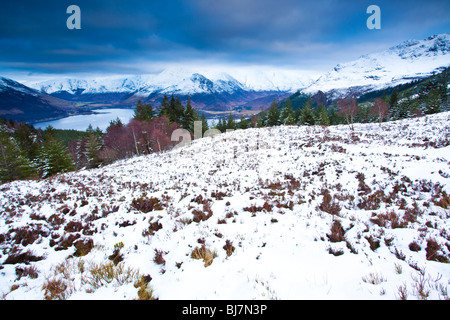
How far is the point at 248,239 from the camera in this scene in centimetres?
514

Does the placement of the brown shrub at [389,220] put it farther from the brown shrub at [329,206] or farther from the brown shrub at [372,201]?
the brown shrub at [329,206]

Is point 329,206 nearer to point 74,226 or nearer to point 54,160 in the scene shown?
point 74,226

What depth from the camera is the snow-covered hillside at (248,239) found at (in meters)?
3.52

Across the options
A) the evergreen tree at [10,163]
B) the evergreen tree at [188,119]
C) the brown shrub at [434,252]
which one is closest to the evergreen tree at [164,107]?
the evergreen tree at [188,119]

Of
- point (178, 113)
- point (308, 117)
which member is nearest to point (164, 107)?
point (178, 113)

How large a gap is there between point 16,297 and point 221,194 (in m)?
6.73

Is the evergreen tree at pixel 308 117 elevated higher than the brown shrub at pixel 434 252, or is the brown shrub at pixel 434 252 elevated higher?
the evergreen tree at pixel 308 117

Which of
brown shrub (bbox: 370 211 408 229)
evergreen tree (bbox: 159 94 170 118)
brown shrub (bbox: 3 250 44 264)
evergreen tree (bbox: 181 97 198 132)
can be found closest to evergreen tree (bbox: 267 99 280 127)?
evergreen tree (bbox: 181 97 198 132)

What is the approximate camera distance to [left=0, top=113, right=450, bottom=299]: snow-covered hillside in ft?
11.5

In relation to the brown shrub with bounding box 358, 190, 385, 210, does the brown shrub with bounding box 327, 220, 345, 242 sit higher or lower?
lower

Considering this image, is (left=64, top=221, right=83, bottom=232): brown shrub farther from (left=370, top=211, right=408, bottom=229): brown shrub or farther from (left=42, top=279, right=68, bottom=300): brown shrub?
(left=370, top=211, right=408, bottom=229): brown shrub

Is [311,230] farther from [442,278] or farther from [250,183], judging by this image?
[250,183]
